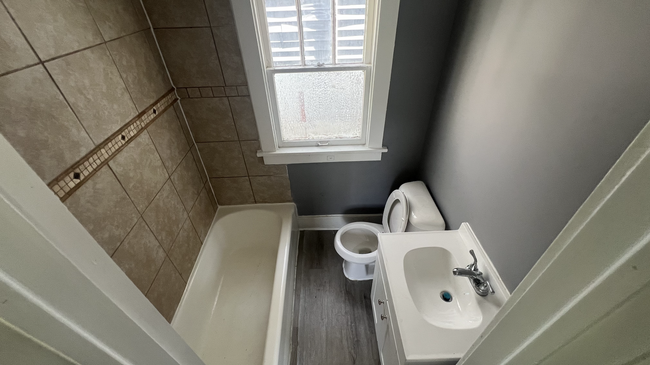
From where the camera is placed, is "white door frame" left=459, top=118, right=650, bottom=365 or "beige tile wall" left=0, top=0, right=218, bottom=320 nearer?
"white door frame" left=459, top=118, right=650, bottom=365

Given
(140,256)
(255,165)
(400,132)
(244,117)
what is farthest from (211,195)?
(400,132)

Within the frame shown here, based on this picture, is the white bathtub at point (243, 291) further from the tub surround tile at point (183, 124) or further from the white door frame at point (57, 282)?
the white door frame at point (57, 282)

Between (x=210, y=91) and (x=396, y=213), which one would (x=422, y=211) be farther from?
(x=210, y=91)

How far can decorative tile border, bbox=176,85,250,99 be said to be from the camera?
147 cm

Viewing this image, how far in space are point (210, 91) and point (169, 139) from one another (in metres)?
0.35

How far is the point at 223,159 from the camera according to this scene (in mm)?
1764

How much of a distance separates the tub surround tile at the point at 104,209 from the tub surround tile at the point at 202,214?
55cm

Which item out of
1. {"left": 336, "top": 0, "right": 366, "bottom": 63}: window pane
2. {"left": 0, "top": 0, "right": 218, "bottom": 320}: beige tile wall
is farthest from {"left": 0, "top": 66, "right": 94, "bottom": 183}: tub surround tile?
{"left": 336, "top": 0, "right": 366, "bottom": 63}: window pane

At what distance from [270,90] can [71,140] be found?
0.93 metres

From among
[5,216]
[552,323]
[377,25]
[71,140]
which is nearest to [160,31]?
[71,140]

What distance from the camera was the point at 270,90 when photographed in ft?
4.97

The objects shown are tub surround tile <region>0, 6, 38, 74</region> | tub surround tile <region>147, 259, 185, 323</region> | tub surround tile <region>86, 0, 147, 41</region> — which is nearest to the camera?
tub surround tile <region>0, 6, 38, 74</region>

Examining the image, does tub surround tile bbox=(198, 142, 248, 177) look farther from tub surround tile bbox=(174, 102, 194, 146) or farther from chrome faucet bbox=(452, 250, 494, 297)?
chrome faucet bbox=(452, 250, 494, 297)

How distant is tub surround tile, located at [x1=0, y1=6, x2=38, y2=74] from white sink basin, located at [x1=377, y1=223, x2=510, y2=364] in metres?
1.40
